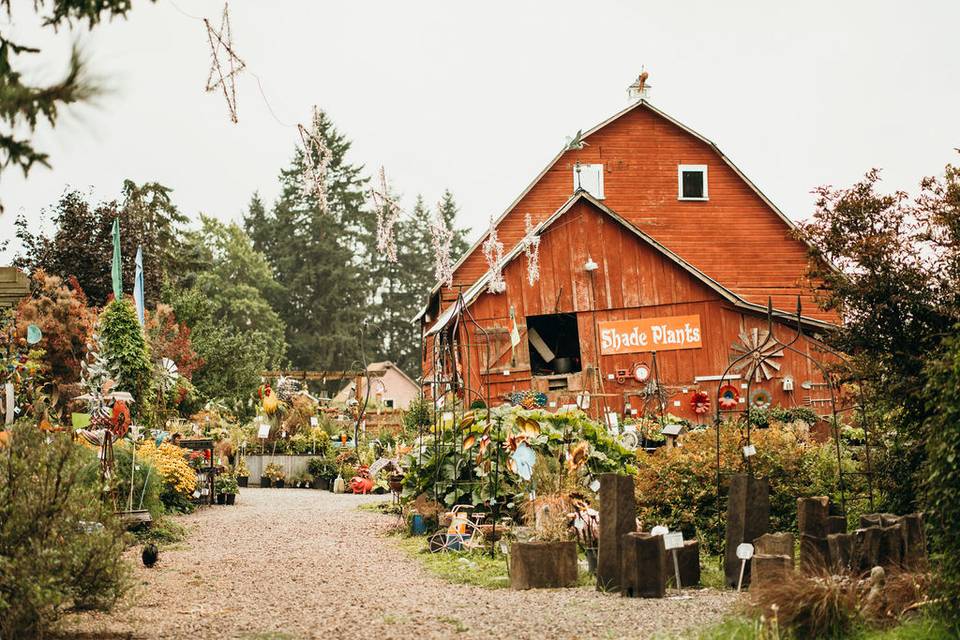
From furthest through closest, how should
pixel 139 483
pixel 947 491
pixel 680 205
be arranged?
pixel 680 205, pixel 139 483, pixel 947 491

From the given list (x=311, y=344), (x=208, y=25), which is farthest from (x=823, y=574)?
(x=311, y=344)

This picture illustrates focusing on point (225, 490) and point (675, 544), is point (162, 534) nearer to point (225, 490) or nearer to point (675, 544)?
point (225, 490)

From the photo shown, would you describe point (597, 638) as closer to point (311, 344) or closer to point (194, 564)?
point (194, 564)

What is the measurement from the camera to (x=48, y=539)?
6262mm

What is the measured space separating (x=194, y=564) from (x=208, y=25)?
5.53m

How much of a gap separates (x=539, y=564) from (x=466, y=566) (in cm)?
144

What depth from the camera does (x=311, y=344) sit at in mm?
57906

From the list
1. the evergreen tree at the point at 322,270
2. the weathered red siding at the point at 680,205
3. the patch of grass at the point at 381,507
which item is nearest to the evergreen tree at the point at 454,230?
the evergreen tree at the point at 322,270

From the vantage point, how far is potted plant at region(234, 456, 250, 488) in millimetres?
22891

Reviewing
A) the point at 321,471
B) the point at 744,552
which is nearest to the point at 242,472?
the point at 321,471

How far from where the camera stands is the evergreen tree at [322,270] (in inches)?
2218

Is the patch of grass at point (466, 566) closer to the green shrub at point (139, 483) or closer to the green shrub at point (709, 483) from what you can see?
the green shrub at point (709, 483)

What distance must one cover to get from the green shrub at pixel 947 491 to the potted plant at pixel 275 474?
18525 mm

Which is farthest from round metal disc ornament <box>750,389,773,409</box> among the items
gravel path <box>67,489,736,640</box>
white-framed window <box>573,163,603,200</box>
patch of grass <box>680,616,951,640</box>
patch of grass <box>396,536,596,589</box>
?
patch of grass <box>680,616,951,640</box>
